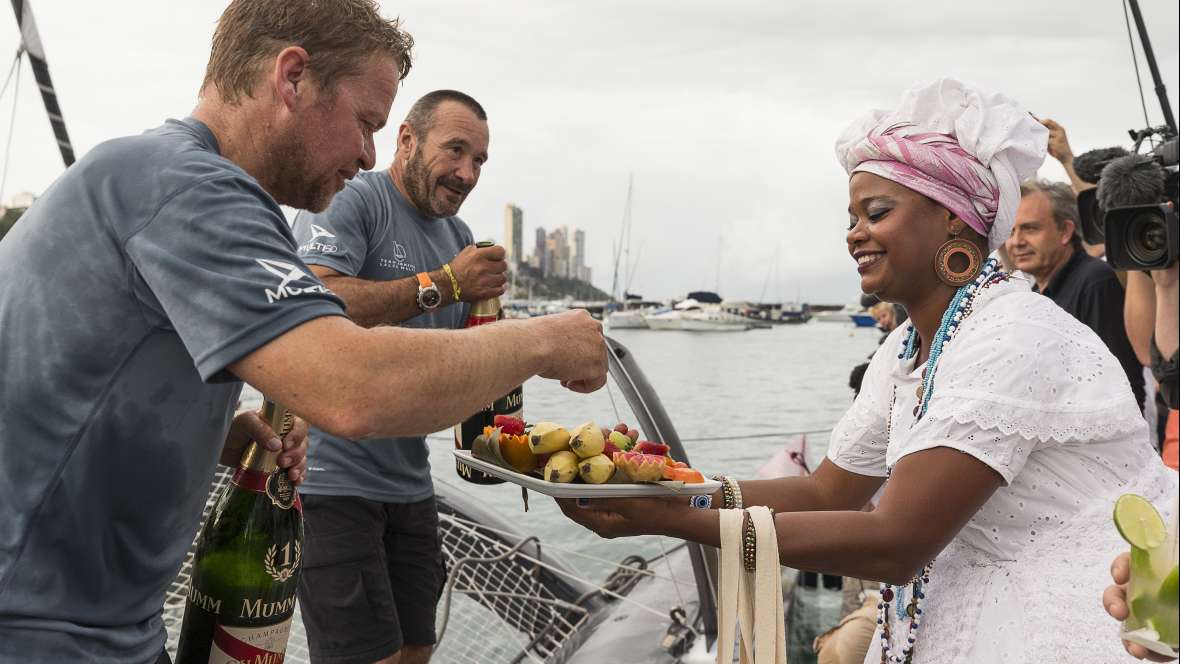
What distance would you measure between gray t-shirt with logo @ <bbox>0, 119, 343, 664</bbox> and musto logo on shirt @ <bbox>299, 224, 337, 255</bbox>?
4.53 feet

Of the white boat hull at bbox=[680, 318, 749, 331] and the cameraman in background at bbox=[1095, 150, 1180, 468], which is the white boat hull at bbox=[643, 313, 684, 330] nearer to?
the white boat hull at bbox=[680, 318, 749, 331]

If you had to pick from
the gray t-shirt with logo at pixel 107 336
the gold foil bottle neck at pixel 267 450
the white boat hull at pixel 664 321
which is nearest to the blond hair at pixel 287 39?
the gray t-shirt with logo at pixel 107 336

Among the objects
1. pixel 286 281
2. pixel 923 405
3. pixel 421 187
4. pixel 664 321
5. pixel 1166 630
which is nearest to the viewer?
pixel 1166 630

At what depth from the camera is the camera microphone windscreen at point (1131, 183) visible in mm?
3652

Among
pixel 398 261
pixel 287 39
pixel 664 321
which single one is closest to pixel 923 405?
pixel 287 39

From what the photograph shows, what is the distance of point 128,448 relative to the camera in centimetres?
131

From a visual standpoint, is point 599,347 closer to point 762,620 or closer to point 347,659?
point 762,620

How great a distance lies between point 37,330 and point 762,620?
4.22ft

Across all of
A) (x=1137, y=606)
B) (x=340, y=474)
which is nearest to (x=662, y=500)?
(x=1137, y=606)

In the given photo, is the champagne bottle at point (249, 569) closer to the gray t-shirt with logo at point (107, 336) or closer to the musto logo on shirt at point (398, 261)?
the gray t-shirt with logo at point (107, 336)

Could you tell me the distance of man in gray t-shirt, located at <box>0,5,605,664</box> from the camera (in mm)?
1180

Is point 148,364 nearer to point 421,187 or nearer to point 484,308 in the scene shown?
point 484,308

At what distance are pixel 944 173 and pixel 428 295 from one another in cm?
146

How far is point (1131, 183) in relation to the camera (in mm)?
3670
